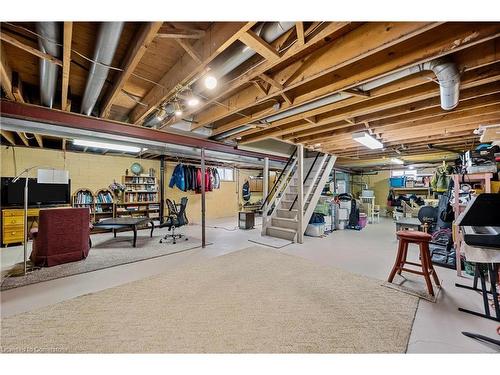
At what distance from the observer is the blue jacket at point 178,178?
23.1ft

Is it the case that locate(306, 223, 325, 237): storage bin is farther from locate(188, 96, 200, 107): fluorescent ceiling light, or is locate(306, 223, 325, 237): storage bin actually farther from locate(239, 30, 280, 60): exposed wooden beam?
locate(239, 30, 280, 60): exposed wooden beam

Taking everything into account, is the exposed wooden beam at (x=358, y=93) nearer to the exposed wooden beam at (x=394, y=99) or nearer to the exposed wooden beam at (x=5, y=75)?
the exposed wooden beam at (x=394, y=99)

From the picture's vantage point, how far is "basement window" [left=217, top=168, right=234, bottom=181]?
8922 millimetres

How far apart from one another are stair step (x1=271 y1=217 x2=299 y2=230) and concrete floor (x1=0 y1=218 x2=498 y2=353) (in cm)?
51

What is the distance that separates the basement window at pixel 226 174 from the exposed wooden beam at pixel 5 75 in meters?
6.58

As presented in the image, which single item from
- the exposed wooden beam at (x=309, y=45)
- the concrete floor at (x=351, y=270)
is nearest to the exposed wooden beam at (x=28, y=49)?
the exposed wooden beam at (x=309, y=45)

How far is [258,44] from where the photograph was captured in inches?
64.9

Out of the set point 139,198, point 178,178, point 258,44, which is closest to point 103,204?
point 139,198

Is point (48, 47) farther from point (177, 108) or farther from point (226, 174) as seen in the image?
point (226, 174)

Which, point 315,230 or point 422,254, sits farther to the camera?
point 315,230

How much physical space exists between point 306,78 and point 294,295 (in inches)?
94.0

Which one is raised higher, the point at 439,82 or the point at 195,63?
the point at 195,63

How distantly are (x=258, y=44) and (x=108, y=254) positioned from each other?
13.9 ft

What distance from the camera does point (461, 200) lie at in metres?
3.26
